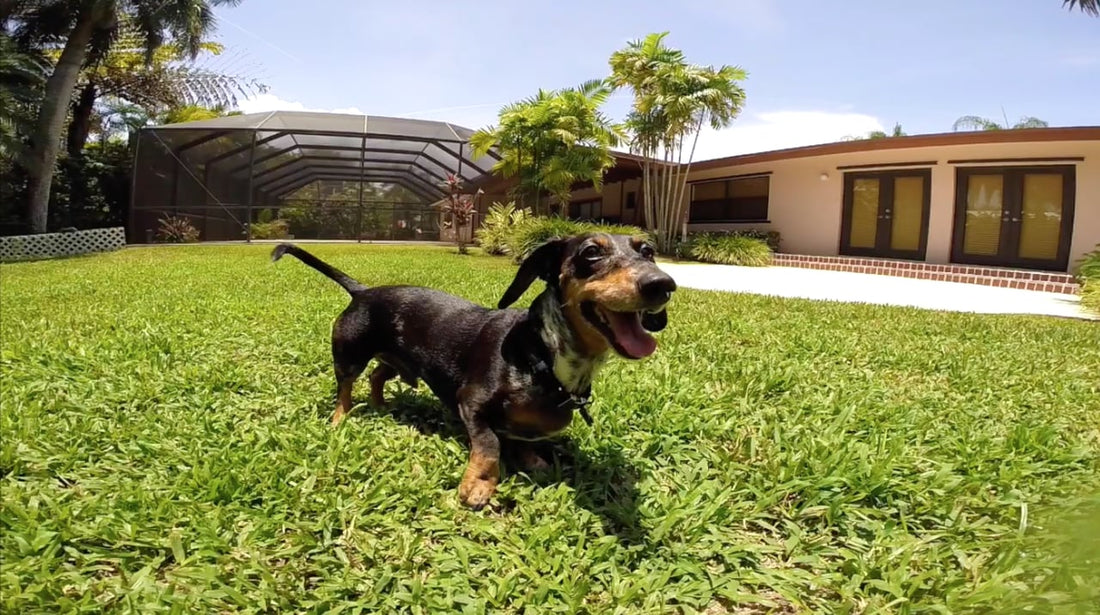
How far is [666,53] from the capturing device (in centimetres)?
1688

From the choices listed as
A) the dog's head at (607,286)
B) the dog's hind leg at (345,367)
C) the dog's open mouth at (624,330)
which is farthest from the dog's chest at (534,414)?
the dog's hind leg at (345,367)

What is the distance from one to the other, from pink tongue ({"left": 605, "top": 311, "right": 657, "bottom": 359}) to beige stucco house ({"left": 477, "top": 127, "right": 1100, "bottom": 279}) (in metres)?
14.2

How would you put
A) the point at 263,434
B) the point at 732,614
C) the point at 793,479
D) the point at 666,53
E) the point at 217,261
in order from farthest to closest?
the point at 666,53, the point at 217,261, the point at 263,434, the point at 793,479, the point at 732,614

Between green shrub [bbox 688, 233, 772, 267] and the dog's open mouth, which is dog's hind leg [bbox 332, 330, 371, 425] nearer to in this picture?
the dog's open mouth

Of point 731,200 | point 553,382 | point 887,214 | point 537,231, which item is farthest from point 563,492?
point 731,200

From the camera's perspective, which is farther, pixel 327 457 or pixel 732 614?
pixel 327 457

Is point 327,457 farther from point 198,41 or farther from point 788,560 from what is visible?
point 198,41

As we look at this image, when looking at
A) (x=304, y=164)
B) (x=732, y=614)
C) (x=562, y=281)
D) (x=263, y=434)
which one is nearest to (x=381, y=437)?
(x=263, y=434)

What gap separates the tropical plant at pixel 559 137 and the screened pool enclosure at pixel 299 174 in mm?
3802

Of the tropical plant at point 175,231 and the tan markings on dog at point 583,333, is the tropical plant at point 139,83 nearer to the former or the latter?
the tropical plant at point 175,231

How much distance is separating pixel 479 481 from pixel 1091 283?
10293 mm

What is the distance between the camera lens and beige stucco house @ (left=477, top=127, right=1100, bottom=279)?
13164 mm

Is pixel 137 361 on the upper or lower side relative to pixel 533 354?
lower

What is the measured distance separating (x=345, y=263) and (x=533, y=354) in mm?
11738
